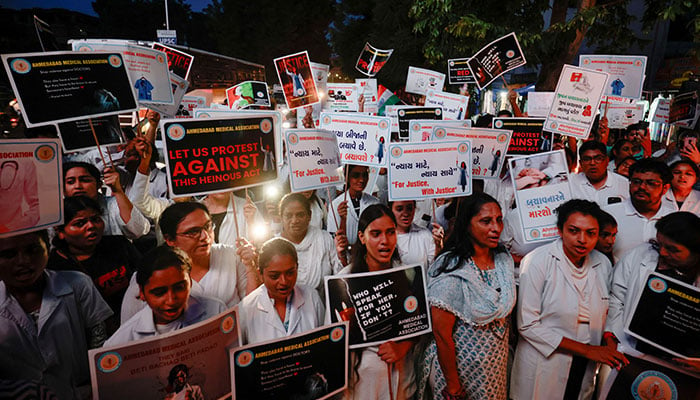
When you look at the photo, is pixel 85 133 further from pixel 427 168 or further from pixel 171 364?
pixel 427 168

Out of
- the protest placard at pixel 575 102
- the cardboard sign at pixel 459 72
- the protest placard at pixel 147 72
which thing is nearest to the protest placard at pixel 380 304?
the protest placard at pixel 147 72

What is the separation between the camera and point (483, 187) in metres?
4.93

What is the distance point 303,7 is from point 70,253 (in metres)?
39.3

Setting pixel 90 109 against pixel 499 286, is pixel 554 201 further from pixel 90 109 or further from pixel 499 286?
pixel 90 109

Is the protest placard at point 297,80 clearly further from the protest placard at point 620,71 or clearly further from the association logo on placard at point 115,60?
the protest placard at point 620,71

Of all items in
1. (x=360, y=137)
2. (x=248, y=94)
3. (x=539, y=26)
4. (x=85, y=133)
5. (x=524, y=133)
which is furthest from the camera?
(x=539, y=26)

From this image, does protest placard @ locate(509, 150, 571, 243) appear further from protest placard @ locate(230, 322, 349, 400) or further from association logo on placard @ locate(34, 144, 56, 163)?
association logo on placard @ locate(34, 144, 56, 163)

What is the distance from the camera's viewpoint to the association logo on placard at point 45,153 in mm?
2227

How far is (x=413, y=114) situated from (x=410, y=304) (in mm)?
4011

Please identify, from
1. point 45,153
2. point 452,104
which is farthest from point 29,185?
point 452,104

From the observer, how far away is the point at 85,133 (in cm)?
387

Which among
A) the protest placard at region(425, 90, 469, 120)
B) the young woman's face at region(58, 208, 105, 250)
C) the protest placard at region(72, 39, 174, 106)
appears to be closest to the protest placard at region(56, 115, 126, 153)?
the protest placard at region(72, 39, 174, 106)

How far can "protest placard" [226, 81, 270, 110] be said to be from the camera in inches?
311

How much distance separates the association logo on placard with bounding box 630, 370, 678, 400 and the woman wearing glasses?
252cm
